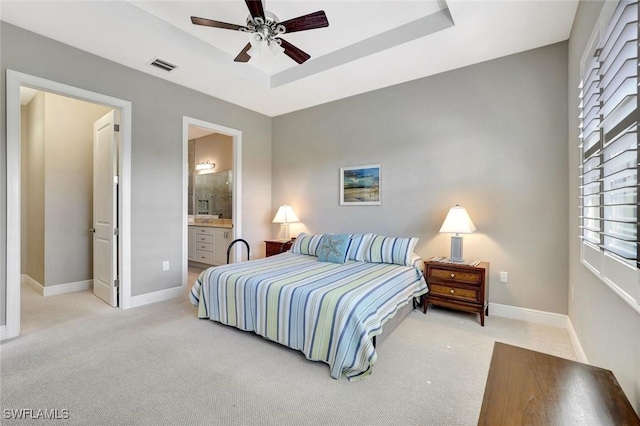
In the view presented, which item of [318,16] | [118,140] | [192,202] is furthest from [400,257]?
[192,202]

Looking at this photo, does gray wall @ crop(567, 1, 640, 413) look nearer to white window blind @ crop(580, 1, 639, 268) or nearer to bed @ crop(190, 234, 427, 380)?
white window blind @ crop(580, 1, 639, 268)

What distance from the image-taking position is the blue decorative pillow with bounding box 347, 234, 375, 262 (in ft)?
11.6

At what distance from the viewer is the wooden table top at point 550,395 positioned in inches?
36.7

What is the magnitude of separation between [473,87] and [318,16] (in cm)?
211

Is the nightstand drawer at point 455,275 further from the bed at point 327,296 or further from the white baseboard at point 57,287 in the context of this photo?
the white baseboard at point 57,287

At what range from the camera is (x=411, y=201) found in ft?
12.5

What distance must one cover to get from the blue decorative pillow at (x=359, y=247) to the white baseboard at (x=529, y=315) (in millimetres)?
1497

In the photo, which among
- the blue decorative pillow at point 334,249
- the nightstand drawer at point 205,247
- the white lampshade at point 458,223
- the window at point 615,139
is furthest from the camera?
the nightstand drawer at point 205,247

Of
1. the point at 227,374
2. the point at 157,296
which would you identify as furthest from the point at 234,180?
the point at 227,374

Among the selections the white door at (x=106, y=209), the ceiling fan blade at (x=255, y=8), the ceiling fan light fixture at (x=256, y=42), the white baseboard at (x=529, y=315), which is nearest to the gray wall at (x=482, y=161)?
the white baseboard at (x=529, y=315)

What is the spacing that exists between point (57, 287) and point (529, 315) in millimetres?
5808

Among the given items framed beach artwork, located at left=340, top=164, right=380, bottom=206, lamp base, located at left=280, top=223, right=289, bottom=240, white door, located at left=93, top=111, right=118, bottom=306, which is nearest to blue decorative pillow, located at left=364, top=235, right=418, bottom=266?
framed beach artwork, located at left=340, top=164, right=380, bottom=206

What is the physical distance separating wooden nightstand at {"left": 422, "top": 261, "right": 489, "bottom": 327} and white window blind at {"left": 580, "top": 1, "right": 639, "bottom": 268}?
1110mm

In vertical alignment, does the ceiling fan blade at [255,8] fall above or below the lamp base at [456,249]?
above
